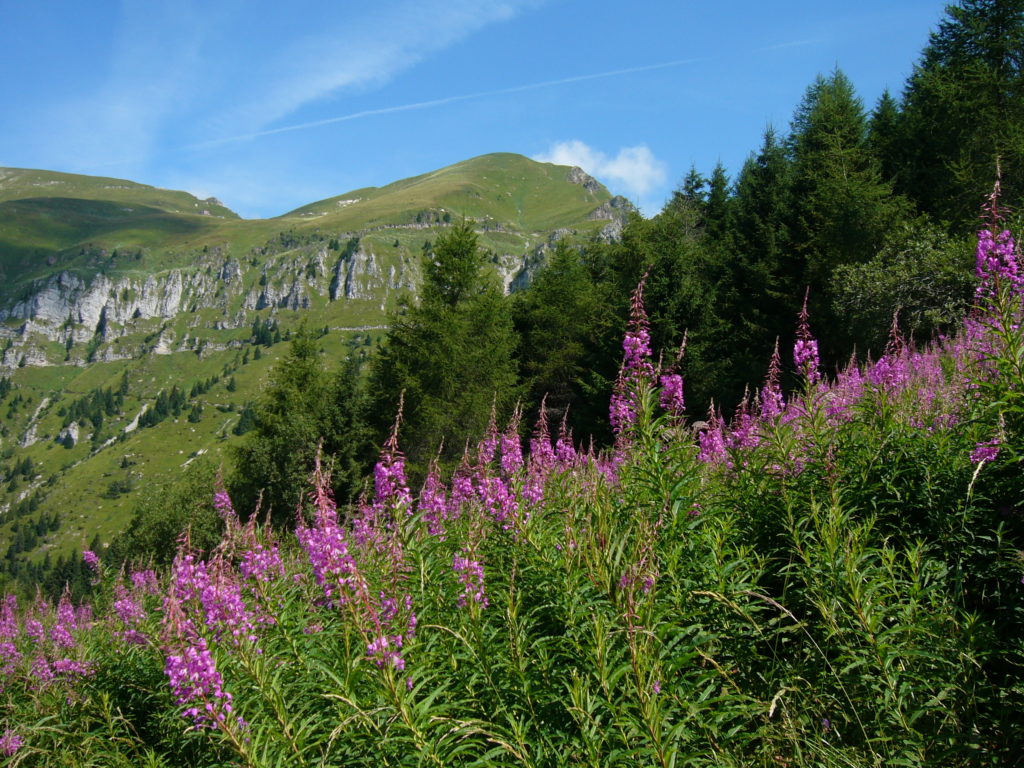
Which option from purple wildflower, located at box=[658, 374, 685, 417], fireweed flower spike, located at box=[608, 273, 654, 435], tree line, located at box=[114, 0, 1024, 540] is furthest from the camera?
tree line, located at box=[114, 0, 1024, 540]

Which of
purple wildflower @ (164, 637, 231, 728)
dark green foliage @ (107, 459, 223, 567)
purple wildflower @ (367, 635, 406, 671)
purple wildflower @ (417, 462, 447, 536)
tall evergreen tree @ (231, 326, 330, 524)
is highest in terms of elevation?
purple wildflower @ (367, 635, 406, 671)

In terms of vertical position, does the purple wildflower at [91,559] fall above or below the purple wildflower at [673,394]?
below

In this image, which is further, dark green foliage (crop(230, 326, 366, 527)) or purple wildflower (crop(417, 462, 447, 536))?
dark green foliage (crop(230, 326, 366, 527))

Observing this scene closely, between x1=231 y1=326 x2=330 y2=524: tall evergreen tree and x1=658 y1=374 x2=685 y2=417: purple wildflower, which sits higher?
x1=658 y1=374 x2=685 y2=417: purple wildflower

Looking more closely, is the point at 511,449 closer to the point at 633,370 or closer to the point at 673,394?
the point at 673,394

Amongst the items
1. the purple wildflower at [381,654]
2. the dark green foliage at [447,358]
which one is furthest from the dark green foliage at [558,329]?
the purple wildflower at [381,654]

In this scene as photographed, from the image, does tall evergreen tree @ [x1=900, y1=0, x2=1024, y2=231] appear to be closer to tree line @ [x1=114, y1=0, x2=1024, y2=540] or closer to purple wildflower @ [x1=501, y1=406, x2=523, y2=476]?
tree line @ [x1=114, y1=0, x2=1024, y2=540]

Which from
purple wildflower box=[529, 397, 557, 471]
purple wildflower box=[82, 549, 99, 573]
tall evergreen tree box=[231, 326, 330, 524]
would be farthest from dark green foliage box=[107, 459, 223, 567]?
purple wildflower box=[529, 397, 557, 471]

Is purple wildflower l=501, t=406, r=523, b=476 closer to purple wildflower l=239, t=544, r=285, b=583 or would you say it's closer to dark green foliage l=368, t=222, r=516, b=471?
purple wildflower l=239, t=544, r=285, b=583

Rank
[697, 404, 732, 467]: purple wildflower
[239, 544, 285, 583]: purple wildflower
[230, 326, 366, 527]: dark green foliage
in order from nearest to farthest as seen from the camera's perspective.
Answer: [239, 544, 285, 583]: purple wildflower, [697, 404, 732, 467]: purple wildflower, [230, 326, 366, 527]: dark green foliage

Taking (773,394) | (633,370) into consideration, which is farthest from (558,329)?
(633,370)

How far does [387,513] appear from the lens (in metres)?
6.37

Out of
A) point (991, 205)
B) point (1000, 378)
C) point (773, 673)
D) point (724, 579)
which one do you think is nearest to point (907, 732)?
point (773, 673)

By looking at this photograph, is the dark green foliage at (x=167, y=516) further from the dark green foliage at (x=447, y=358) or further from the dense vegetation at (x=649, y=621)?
the dense vegetation at (x=649, y=621)
